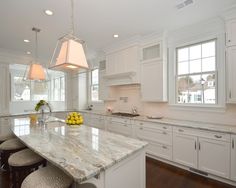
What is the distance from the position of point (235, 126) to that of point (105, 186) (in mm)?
2478

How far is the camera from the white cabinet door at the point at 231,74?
2209 mm

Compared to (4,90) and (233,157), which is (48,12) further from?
(233,157)

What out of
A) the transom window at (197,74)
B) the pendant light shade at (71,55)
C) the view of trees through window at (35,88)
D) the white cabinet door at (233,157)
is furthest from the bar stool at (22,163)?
the view of trees through window at (35,88)

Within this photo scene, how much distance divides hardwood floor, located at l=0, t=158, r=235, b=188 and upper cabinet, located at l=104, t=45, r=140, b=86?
207 cm

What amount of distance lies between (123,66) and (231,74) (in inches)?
93.3

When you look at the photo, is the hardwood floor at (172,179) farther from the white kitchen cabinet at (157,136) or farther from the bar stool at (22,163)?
the bar stool at (22,163)

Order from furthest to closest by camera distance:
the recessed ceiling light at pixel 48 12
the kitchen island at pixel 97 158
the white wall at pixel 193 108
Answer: the white wall at pixel 193 108 < the recessed ceiling light at pixel 48 12 < the kitchen island at pixel 97 158

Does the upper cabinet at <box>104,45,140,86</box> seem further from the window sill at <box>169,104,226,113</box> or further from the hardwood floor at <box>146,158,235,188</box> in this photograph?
the hardwood floor at <box>146,158,235,188</box>

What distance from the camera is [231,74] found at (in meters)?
2.24

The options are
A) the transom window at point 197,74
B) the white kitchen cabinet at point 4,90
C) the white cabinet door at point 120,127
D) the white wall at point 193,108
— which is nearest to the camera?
the white wall at point 193,108

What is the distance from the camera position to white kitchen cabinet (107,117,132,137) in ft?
11.3

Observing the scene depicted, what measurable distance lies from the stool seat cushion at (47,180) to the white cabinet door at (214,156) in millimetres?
2145

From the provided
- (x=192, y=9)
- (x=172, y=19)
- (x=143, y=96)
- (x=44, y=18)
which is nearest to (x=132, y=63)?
(x=143, y=96)

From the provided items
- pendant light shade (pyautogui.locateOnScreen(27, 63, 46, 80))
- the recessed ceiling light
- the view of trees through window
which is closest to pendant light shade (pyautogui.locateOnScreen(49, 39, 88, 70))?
the recessed ceiling light
